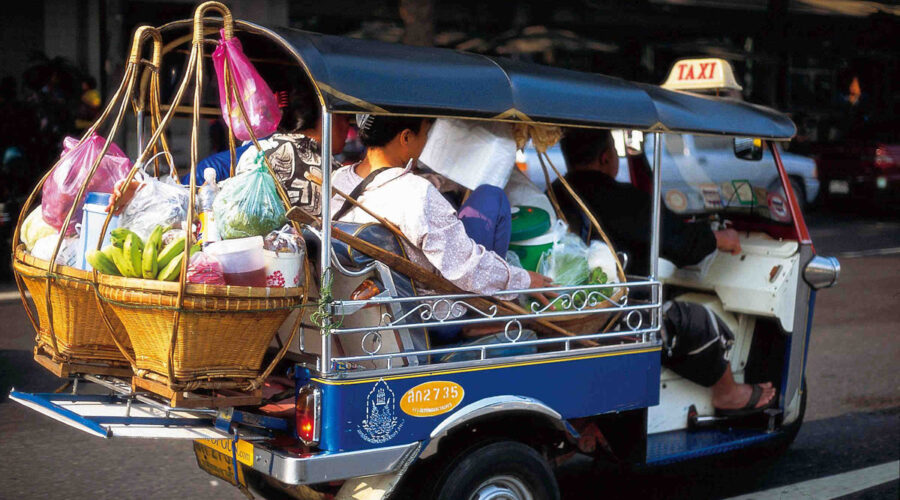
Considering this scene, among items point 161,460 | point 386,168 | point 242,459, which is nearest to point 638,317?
point 386,168

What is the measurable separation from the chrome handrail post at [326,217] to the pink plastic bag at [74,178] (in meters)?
0.86

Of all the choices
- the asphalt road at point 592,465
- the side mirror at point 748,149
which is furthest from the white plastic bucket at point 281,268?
the side mirror at point 748,149

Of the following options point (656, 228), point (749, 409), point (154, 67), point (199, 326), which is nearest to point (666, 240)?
point (656, 228)

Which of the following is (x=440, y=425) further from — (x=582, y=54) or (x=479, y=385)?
(x=582, y=54)

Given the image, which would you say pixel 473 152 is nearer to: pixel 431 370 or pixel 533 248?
pixel 533 248

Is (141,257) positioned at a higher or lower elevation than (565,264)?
higher

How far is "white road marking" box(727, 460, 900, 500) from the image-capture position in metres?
4.59

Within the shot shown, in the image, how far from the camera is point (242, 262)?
293 centimetres

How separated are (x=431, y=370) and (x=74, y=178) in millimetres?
1354

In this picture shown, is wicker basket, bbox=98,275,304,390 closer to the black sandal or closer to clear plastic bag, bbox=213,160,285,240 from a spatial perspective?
clear plastic bag, bbox=213,160,285,240

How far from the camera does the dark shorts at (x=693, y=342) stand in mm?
4566

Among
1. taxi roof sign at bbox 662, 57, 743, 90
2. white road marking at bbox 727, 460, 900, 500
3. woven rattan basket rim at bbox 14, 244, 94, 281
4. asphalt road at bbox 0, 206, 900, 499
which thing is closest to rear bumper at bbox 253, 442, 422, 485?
woven rattan basket rim at bbox 14, 244, 94, 281

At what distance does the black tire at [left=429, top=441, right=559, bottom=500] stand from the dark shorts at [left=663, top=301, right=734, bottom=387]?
130 centimetres

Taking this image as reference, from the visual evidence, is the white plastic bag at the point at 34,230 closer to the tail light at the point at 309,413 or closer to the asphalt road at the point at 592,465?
the tail light at the point at 309,413
